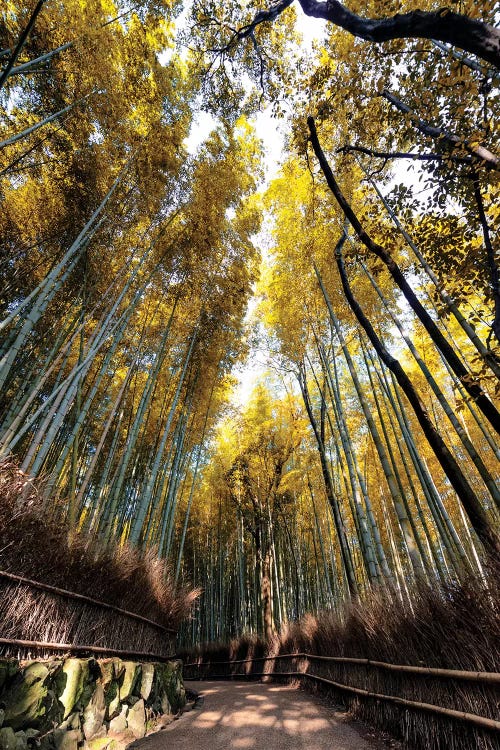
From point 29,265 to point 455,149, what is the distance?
6.03m

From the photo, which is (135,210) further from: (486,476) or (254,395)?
(254,395)

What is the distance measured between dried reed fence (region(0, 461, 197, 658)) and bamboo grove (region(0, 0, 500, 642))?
1.02ft

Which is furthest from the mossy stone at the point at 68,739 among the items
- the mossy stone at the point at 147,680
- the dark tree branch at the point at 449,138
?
the dark tree branch at the point at 449,138

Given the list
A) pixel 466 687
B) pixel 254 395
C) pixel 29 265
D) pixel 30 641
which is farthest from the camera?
pixel 254 395

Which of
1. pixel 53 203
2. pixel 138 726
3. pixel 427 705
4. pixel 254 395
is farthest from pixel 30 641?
pixel 254 395

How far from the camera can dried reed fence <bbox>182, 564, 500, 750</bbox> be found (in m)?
1.55

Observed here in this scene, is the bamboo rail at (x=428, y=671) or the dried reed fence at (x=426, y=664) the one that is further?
the dried reed fence at (x=426, y=664)

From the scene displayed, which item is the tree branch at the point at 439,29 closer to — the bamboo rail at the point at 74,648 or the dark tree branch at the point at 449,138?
the dark tree branch at the point at 449,138

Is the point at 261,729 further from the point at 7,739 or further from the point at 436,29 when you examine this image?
Answer: the point at 436,29

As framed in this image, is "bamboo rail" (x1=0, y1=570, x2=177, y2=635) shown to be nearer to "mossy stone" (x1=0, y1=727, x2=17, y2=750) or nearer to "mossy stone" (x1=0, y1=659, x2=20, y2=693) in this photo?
"mossy stone" (x1=0, y1=659, x2=20, y2=693)

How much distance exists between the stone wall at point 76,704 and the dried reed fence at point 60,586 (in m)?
0.18

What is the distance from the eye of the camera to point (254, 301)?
30.0 feet

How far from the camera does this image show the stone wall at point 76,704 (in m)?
1.90

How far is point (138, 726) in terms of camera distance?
3018 mm
